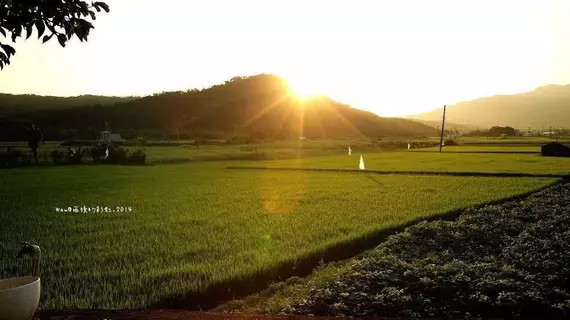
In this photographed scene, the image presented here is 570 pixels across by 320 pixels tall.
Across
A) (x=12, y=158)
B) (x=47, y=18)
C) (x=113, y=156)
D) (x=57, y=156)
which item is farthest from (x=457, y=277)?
(x=113, y=156)

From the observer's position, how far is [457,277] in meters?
9.53

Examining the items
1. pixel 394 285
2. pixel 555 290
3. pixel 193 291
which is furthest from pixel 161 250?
pixel 555 290

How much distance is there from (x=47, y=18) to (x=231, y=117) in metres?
130

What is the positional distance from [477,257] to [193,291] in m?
7.14

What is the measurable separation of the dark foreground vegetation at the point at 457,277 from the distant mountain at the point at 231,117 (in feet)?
249

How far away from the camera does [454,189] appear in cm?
2569

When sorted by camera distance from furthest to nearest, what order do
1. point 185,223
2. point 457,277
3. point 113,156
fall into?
point 113,156
point 185,223
point 457,277

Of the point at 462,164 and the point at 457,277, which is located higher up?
the point at 457,277

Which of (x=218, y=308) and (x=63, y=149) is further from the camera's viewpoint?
(x=63, y=149)

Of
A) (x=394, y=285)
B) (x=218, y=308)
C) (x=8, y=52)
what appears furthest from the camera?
(x=394, y=285)

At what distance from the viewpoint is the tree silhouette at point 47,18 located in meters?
5.61

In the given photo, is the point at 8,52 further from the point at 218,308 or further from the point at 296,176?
the point at 296,176

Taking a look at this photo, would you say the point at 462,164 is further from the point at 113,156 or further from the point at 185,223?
the point at 185,223

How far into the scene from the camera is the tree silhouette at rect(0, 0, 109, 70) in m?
5.61
